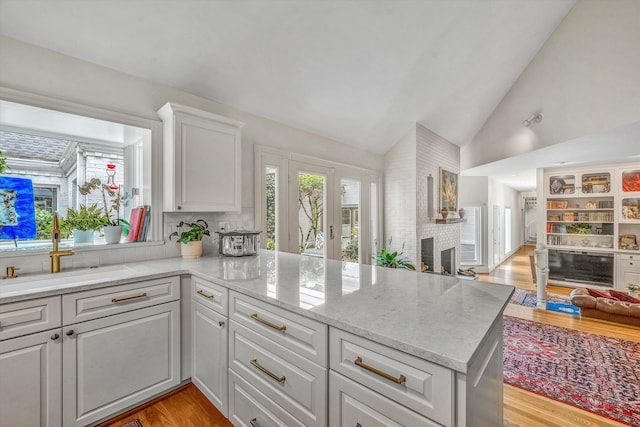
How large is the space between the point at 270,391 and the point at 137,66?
254 cm

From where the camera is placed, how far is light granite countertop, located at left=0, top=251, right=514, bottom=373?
0.85 m

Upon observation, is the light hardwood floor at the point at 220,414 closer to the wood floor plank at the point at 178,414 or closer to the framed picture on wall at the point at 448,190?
the wood floor plank at the point at 178,414

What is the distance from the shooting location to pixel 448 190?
5.30m

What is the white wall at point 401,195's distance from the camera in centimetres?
442

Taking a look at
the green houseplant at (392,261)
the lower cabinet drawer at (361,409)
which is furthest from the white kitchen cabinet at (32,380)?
the green houseplant at (392,261)

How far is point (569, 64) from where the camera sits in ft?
11.5

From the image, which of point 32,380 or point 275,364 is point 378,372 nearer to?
point 275,364

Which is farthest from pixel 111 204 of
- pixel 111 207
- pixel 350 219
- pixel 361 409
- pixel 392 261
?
pixel 392 261

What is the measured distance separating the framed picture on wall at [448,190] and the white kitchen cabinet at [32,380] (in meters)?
5.20

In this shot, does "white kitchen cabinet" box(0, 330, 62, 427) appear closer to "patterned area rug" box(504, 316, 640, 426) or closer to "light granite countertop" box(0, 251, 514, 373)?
"light granite countertop" box(0, 251, 514, 373)

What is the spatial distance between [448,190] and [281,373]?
5017mm

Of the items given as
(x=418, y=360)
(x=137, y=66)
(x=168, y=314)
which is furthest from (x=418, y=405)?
(x=137, y=66)

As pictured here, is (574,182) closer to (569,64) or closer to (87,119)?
(569,64)

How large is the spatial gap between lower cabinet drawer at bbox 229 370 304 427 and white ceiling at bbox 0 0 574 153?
2389mm
